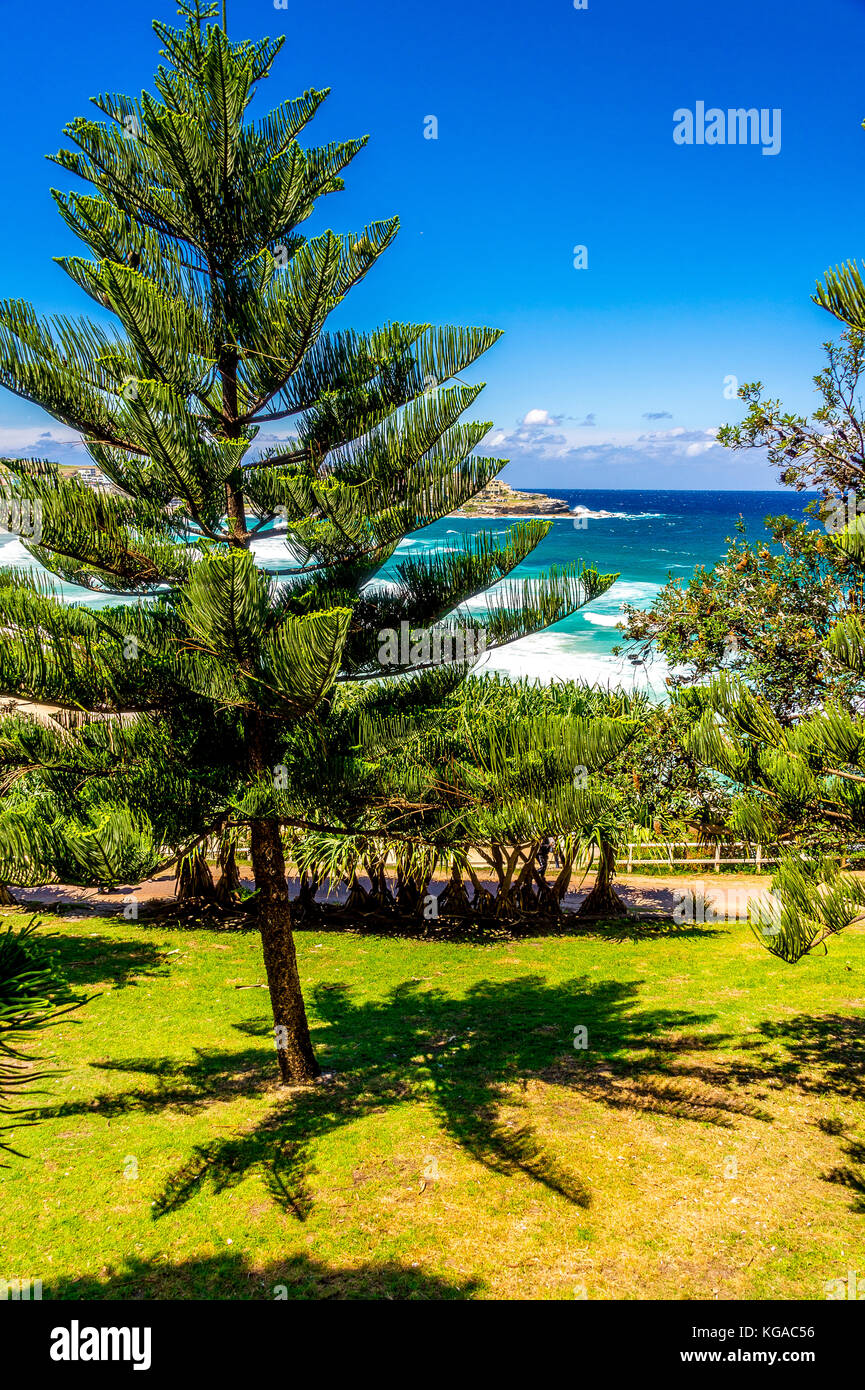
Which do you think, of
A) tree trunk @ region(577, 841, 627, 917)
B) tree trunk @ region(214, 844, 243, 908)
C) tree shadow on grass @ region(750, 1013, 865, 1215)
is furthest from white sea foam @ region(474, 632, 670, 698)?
tree shadow on grass @ region(750, 1013, 865, 1215)

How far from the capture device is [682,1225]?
13.3 ft

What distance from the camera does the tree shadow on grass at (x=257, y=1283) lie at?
11.6 ft

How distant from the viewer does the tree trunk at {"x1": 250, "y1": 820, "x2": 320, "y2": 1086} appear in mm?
5191

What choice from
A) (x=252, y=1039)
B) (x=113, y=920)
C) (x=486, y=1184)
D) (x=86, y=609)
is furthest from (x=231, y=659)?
(x=113, y=920)

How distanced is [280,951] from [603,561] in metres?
50.1

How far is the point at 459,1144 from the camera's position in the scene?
4941 millimetres

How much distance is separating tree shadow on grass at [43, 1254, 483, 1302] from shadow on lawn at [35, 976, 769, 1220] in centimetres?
53

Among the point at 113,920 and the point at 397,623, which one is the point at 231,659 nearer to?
the point at 397,623

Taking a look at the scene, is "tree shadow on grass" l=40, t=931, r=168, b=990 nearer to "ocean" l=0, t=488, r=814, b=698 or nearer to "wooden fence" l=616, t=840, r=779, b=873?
"ocean" l=0, t=488, r=814, b=698

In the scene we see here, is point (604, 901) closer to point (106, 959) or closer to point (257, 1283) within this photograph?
point (106, 959)

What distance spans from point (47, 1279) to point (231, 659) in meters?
3.06

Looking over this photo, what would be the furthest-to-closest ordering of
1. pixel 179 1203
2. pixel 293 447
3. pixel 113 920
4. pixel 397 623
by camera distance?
pixel 113 920 < pixel 293 447 < pixel 397 623 < pixel 179 1203

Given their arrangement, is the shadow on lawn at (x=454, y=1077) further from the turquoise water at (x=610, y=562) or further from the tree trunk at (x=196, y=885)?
the tree trunk at (x=196, y=885)

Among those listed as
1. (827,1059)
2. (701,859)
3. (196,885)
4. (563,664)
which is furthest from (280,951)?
(563,664)
